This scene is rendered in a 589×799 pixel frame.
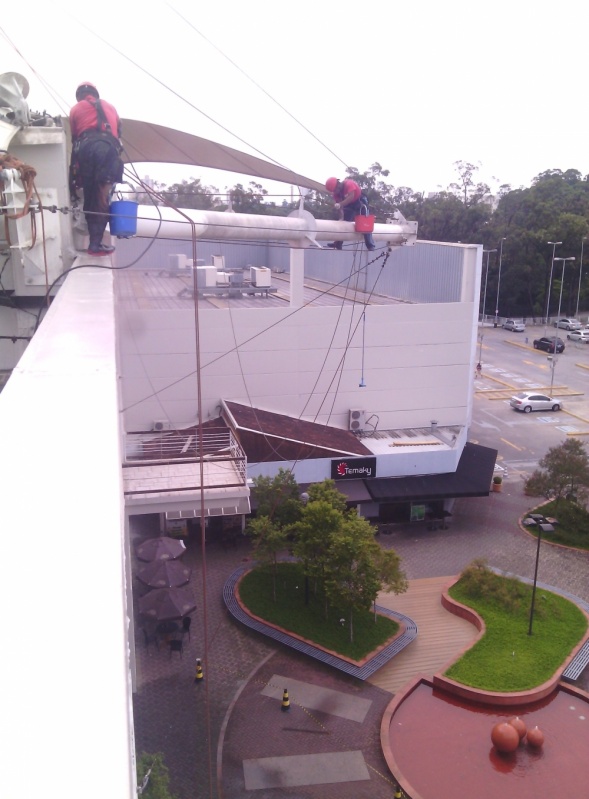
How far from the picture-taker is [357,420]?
16.5m

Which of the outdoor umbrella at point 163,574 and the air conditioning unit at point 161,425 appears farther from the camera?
the air conditioning unit at point 161,425

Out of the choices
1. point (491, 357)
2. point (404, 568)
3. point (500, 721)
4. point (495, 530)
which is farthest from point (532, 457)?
point (491, 357)

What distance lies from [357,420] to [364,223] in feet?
18.6

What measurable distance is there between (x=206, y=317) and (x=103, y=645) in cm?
1378

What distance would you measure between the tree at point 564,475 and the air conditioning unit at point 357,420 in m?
4.01

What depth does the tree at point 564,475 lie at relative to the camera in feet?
49.8

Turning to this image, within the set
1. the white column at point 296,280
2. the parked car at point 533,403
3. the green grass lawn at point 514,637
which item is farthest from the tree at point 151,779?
the parked car at point 533,403

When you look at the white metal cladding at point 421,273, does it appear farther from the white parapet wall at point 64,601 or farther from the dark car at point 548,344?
the dark car at point 548,344

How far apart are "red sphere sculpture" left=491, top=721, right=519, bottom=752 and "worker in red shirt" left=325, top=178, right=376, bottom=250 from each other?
26.0 feet

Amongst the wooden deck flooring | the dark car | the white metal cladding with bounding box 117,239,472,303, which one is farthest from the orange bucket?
the dark car

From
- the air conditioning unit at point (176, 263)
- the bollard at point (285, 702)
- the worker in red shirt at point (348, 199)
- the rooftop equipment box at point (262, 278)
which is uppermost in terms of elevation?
the worker in red shirt at point (348, 199)

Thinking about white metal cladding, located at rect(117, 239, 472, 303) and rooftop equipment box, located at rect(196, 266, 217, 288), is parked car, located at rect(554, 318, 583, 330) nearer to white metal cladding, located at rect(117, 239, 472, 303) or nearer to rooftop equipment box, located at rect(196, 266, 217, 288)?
white metal cladding, located at rect(117, 239, 472, 303)

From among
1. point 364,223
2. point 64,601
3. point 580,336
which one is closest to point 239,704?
point 364,223

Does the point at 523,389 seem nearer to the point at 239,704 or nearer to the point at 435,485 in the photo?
the point at 435,485
